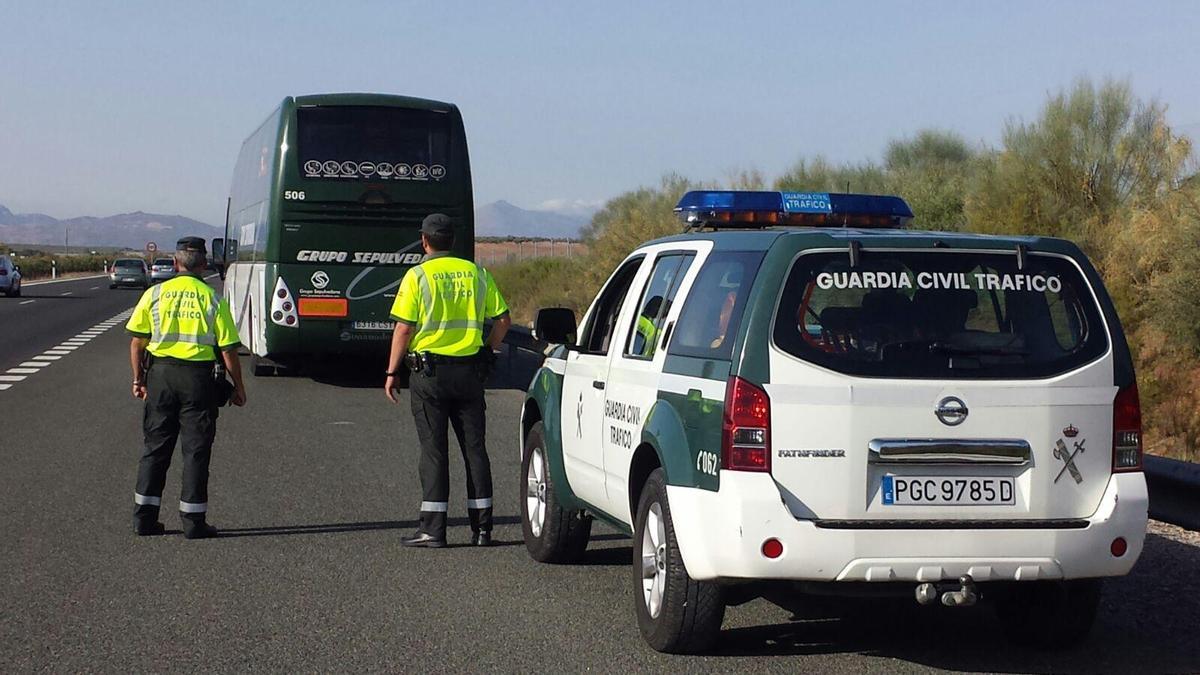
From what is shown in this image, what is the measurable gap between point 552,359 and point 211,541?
2297mm

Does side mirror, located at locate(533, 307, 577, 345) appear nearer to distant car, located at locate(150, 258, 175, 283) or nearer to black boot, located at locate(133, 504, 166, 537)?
black boot, located at locate(133, 504, 166, 537)

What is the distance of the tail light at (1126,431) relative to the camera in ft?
19.6

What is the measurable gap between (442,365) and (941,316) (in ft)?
11.9

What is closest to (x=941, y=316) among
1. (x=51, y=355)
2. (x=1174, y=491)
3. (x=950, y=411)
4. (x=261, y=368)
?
(x=950, y=411)

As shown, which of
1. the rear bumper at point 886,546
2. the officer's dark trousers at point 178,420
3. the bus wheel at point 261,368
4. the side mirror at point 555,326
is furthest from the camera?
the bus wheel at point 261,368

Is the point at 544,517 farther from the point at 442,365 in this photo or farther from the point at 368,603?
the point at 368,603

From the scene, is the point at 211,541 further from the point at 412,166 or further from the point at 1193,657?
the point at 412,166

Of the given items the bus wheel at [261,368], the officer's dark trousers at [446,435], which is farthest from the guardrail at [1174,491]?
the bus wheel at [261,368]

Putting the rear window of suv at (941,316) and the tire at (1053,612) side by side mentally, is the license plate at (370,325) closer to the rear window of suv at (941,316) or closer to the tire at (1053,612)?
the tire at (1053,612)

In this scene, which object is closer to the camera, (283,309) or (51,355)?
(283,309)

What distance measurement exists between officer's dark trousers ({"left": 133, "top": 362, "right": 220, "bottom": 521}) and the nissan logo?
493cm

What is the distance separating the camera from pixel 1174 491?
8.14m

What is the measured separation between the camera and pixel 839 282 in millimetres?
5973

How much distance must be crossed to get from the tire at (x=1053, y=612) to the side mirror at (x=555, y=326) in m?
2.62
